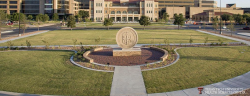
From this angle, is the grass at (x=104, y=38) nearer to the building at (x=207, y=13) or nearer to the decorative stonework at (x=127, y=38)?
the decorative stonework at (x=127, y=38)

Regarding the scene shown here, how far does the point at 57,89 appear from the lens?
44.5 feet

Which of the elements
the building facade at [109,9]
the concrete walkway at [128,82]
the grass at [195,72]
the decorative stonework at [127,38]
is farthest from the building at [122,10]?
the concrete walkway at [128,82]

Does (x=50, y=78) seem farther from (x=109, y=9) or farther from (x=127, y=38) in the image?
(x=109, y=9)

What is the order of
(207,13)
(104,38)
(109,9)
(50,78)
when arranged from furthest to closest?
(109,9) → (207,13) → (104,38) → (50,78)

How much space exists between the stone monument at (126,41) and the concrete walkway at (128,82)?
505 centimetres

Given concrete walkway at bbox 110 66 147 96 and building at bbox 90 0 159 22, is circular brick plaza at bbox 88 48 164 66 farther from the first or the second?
building at bbox 90 0 159 22

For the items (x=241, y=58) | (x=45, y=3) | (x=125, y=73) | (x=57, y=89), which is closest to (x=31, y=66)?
(x=57, y=89)

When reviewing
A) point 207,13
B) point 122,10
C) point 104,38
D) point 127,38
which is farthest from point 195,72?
point 122,10

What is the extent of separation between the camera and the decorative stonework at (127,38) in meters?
23.8

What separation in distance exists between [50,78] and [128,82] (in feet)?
17.2

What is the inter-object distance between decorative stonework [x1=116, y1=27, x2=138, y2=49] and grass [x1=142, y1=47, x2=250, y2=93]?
197 inches

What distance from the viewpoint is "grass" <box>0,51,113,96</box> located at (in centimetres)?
1347

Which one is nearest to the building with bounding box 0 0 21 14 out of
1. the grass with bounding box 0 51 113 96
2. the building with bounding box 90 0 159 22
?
the building with bounding box 90 0 159 22

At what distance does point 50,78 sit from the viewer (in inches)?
620
